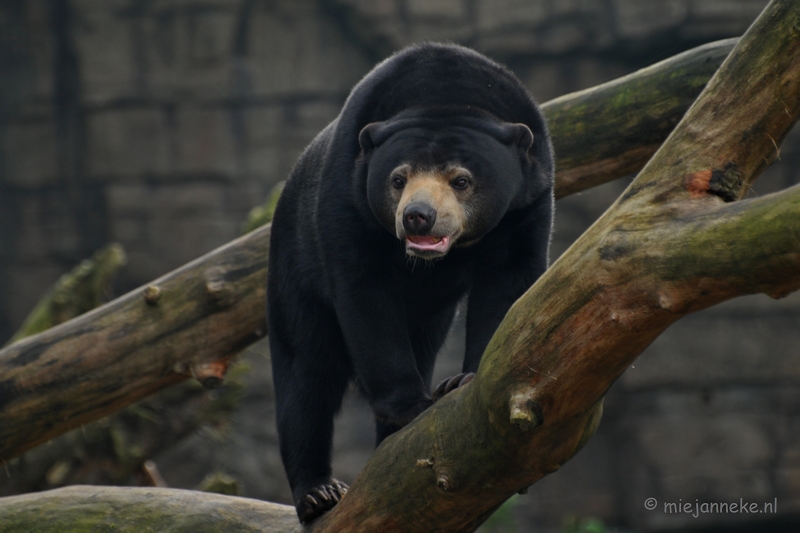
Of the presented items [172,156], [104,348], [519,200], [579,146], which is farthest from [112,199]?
[519,200]

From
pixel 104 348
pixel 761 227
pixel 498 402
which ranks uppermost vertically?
pixel 761 227

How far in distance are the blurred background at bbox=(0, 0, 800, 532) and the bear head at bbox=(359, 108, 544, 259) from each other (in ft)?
19.0

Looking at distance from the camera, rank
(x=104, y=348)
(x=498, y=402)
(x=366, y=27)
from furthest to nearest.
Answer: (x=366, y=27), (x=104, y=348), (x=498, y=402)

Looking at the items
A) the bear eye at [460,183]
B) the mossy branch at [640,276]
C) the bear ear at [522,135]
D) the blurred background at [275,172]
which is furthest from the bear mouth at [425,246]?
the blurred background at [275,172]

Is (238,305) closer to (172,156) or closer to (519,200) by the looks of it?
(519,200)

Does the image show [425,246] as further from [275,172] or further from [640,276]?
[275,172]

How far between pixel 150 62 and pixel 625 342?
798cm

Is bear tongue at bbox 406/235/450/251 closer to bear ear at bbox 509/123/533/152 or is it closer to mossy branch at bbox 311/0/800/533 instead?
bear ear at bbox 509/123/533/152

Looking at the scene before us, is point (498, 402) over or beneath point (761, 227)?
beneath

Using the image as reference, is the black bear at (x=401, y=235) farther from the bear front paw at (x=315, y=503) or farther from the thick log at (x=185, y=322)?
the thick log at (x=185, y=322)

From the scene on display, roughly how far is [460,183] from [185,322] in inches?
64.5

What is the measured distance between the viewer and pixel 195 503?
3152 millimetres

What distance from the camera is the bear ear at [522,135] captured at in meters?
3.14

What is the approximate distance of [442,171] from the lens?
119 inches
